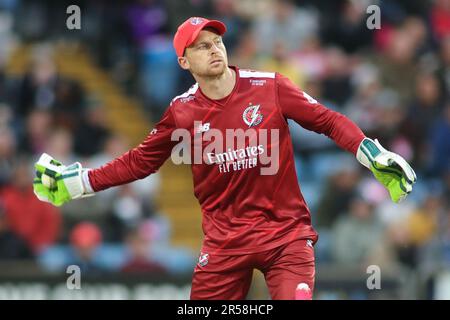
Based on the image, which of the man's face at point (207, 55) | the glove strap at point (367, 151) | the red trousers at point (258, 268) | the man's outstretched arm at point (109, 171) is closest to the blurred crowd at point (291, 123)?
the red trousers at point (258, 268)

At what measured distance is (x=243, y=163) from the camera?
7500 millimetres

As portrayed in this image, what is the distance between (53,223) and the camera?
→ 44.5ft

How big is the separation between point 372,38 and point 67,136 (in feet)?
14.9

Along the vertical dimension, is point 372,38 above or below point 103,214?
above

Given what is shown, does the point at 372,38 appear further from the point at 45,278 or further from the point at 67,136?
the point at 45,278

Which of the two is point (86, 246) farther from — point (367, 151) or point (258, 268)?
point (367, 151)

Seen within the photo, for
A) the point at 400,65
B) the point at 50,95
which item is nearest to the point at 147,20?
the point at 50,95

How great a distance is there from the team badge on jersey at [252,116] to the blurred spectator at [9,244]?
6.29 meters

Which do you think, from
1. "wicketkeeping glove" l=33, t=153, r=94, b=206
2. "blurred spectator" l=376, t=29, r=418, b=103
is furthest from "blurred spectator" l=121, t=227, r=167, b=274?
"wicketkeeping glove" l=33, t=153, r=94, b=206

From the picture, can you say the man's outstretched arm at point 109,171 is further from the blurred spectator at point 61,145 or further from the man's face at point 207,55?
the blurred spectator at point 61,145

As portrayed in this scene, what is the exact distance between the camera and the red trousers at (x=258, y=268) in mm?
7344

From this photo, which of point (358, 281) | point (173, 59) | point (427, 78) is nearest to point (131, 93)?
point (173, 59)

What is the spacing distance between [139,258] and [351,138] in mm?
6156

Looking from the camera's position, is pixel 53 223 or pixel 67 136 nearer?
pixel 53 223
